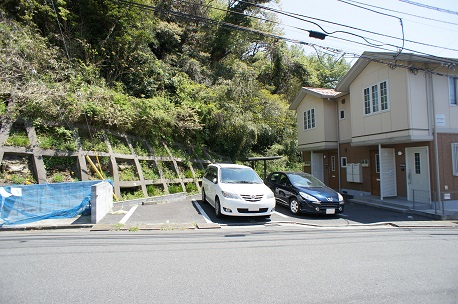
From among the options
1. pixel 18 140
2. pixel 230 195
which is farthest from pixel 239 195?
pixel 18 140

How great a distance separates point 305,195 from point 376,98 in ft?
23.1

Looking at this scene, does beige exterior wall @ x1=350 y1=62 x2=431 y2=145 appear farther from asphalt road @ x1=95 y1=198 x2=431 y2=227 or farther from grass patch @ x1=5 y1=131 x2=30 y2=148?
grass patch @ x1=5 y1=131 x2=30 y2=148

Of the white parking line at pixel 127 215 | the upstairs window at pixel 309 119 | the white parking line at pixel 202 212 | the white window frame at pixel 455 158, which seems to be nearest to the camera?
the white parking line at pixel 127 215

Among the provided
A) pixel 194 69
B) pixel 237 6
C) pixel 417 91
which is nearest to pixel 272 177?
pixel 417 91

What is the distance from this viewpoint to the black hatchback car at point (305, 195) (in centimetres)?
1009

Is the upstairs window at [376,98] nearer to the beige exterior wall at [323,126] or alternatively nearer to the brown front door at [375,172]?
the brown front door at [375,172]

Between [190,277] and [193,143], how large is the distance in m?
13.1

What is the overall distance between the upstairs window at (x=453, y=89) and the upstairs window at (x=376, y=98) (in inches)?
103

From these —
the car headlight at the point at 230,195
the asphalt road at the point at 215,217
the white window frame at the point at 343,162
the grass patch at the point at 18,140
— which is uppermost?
the grass patch at the point at 18,140

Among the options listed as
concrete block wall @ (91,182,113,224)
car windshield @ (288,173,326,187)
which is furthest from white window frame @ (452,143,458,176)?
concrete block wall @ (91,182,113,224)

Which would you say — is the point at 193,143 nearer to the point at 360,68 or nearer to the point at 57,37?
the point at 57,37

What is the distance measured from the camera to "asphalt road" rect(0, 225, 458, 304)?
379 cm

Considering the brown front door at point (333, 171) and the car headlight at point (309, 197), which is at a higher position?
the brown front door at point (333, 171)

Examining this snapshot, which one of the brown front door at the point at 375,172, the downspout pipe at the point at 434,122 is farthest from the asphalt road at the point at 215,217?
the brown front door at the point at 375,172
